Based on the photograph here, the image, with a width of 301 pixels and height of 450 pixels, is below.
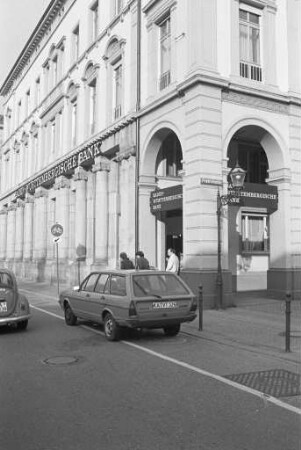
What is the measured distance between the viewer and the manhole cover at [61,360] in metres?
7.93

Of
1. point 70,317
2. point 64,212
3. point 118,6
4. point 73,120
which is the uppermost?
point 118,6

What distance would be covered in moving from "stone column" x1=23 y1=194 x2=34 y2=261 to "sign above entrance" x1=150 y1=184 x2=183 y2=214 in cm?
2006

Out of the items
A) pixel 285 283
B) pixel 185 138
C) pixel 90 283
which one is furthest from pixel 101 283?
pixel 285 283

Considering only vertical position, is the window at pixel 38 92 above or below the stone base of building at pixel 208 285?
above

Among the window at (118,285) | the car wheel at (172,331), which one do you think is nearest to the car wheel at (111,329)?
the window at (118,285)

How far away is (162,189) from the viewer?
748 inches

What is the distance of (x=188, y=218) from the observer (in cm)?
1606

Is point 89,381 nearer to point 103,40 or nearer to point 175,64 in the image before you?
point 175,64

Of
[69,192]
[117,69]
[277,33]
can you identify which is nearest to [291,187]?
[277,33]

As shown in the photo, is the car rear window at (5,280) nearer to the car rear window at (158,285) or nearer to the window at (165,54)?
the car rear window at (158,285)

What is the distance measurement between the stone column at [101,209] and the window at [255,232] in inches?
294

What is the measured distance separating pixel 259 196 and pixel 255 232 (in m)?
2.27

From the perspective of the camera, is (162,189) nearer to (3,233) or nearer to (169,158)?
(169,158)

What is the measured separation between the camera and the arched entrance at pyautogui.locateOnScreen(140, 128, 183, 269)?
1962cm
